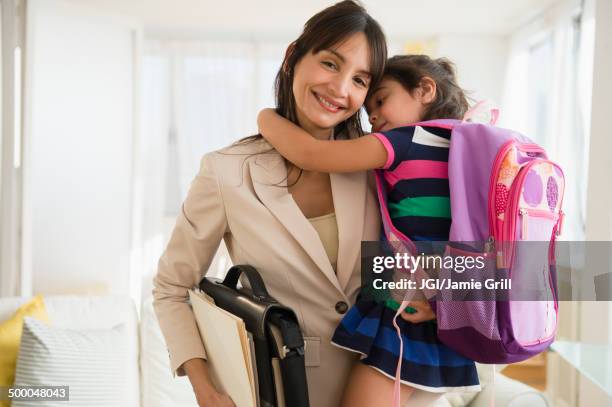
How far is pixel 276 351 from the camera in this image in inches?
35.2

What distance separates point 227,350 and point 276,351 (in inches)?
5.8

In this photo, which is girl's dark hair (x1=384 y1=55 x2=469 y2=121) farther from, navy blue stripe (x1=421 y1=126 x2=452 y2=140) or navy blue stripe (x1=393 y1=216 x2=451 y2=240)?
navy blue stripe (x1=393 y1=216 x2=451 y2=240)

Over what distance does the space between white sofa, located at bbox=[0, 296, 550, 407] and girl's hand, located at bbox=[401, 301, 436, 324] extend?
1525 mm

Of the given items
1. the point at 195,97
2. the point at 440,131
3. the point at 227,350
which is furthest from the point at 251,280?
the point at 195,97

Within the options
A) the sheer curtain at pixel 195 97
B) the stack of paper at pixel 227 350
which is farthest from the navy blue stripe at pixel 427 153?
the sheer curtain at pixel 195 97

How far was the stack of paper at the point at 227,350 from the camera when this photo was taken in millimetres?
910

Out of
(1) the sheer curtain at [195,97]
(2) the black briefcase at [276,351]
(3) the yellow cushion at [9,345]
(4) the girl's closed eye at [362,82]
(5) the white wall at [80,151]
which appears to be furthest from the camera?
(1) the sheer curtain at [195,97]

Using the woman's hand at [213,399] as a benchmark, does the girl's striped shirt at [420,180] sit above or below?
above

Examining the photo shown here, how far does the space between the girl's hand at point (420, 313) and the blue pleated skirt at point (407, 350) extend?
0.02 metres

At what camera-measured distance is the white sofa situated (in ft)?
8.52

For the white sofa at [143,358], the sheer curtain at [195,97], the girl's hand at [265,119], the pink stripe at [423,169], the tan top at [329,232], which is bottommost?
the white sofa at [143,358]

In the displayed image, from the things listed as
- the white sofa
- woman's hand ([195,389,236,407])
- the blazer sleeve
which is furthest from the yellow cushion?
woman's hand ([195,389,236,407])

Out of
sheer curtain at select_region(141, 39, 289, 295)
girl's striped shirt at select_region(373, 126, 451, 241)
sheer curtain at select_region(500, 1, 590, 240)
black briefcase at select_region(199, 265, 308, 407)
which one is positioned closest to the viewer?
black briefcase at select_region(199, 265, 308, 407)

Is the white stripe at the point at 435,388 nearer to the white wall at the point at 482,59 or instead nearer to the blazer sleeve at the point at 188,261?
the blazer sleeve at the point at 188,261
